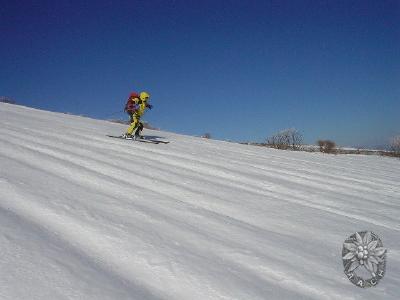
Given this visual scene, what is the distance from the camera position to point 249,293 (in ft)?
5.22

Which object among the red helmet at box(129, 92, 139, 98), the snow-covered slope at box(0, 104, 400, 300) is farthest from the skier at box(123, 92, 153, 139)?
the snow-covered slope at box(0, 104, 400, 300)

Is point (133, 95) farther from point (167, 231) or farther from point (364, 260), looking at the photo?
point (364, 260)

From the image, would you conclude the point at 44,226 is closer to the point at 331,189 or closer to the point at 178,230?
the point at 178,230

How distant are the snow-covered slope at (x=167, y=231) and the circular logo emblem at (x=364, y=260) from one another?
2.2 inches

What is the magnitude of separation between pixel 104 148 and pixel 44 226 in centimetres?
328

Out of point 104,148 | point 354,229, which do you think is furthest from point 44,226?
point 104,148

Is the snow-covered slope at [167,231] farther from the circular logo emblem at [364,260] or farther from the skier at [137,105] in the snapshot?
the skier at [137,105]

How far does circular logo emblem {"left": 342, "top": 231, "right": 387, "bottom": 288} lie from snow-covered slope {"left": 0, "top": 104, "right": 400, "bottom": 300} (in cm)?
5

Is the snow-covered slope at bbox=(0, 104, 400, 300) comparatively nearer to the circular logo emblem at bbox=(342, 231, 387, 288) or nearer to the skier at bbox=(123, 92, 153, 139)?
the circular logo emblem at bbox=(342, 231, 387, 288)

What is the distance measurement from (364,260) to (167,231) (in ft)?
3.87

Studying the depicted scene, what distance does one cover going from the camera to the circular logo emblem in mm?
1907

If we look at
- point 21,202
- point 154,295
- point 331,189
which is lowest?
point 154,295

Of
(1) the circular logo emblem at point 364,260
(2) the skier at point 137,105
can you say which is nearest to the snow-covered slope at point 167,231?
(1) the circular logo emblem at point 364,260

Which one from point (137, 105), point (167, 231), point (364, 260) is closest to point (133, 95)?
point (137, 105)
